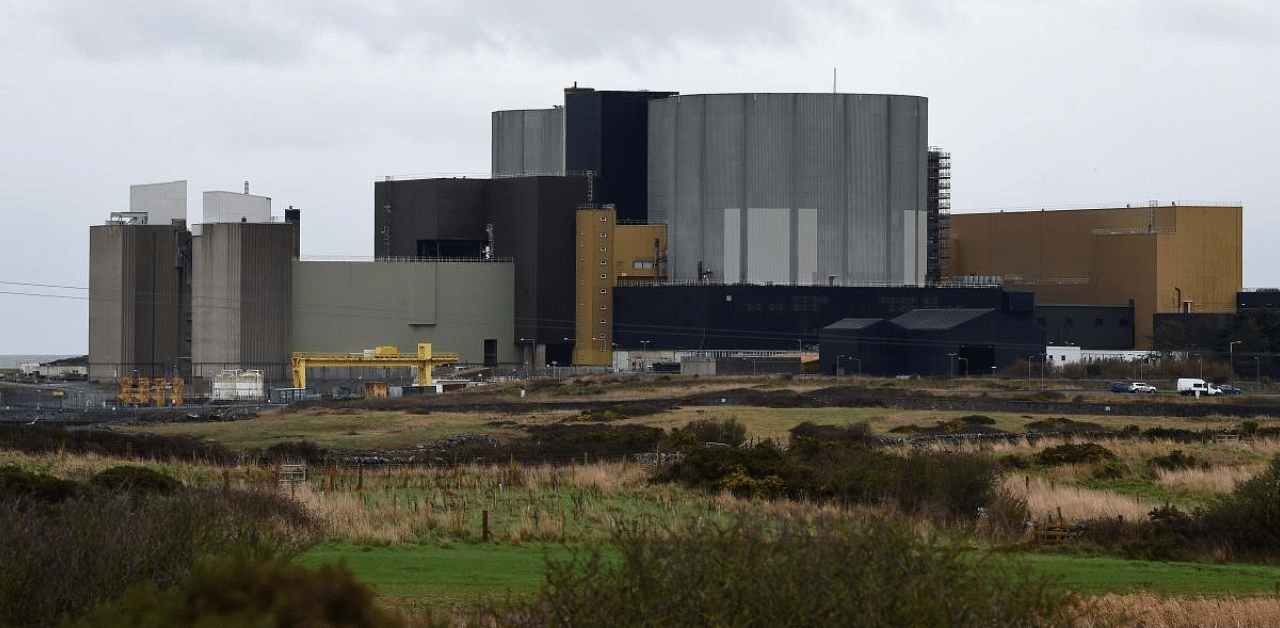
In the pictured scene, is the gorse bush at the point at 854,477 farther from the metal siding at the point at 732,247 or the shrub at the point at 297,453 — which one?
the metal siding at the point at 732,247

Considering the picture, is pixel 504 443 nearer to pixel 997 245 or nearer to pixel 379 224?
pixel 379 224

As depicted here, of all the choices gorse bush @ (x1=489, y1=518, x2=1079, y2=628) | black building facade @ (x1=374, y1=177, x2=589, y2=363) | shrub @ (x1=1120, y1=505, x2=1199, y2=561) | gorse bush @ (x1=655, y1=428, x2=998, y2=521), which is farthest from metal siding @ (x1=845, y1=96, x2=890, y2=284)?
gorse bush @ (x1=489, y1=518, x2=1079, y2=628)

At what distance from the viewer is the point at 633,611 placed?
10.3m

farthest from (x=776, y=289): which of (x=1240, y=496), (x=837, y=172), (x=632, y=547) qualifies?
(x=632, y=547)

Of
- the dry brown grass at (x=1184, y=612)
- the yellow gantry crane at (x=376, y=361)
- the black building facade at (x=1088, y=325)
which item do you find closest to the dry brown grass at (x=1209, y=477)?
the dry brown grass at (x=1184, y=612)

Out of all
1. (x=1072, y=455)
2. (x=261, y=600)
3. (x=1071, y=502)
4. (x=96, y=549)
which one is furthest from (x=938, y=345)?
(x=261, y=600)

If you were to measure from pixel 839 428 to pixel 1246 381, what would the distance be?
5857 cm

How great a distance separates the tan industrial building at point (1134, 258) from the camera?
11094cm

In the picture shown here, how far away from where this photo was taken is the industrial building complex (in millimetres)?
108000

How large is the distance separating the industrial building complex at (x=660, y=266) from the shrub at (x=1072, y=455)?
66.6 meters

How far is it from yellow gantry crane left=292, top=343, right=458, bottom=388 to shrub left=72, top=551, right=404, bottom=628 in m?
90.5

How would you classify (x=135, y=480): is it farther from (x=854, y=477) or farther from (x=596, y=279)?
(x=596, y=279)

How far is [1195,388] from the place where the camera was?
82625 mm

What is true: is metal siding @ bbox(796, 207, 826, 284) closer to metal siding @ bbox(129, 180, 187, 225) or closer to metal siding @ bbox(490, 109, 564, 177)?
metal siding @ bbox(490, 109, 564, 177)
